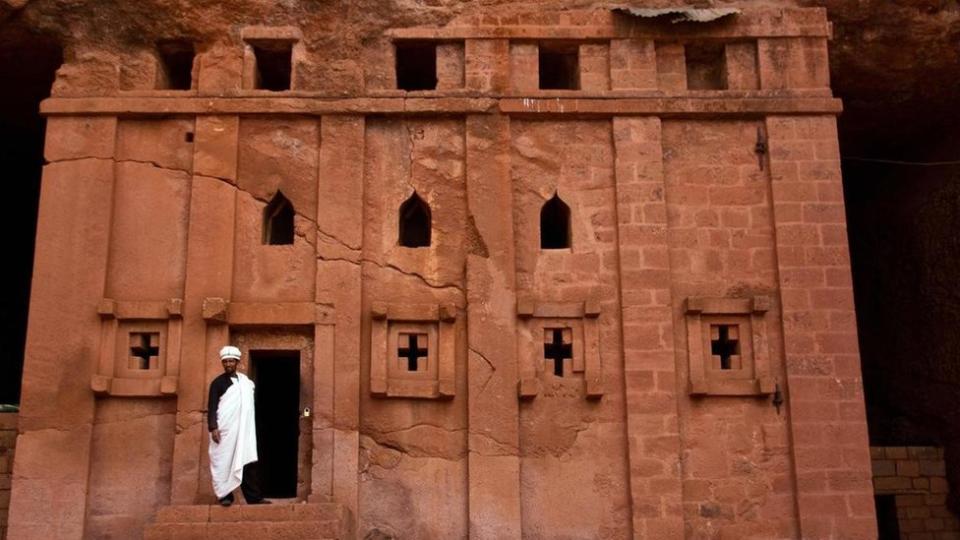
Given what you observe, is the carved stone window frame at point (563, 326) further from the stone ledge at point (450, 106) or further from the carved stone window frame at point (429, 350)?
the stone ledge at point (450, 106)

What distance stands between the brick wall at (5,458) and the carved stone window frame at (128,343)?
160cm

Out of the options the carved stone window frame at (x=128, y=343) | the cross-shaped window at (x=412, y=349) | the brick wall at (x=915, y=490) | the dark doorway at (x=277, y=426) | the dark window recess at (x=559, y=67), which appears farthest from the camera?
the brick wall at (x=915, y=490)

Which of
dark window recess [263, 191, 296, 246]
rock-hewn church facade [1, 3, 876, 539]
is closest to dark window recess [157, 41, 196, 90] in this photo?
rock-hewn church facade [1, 3, 876, 539]

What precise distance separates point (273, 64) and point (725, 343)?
5354 millimetres

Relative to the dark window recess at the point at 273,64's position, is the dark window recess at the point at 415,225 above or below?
below

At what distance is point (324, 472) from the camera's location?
9.35 meters

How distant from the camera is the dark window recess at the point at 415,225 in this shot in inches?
→ 409

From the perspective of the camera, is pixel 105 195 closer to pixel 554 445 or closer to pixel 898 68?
pixel 554 445

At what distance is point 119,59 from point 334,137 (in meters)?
2.31

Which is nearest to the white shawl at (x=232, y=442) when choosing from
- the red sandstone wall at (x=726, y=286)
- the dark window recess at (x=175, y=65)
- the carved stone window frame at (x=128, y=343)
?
the carved stone window frame at (x=128, y=343)

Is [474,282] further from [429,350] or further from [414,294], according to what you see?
[429,350]

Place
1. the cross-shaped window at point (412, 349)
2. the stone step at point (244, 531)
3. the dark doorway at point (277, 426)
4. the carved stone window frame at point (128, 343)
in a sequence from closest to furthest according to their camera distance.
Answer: the stone step at point (244, 531)
the carved stone window frame at point (128, 343)
the cross-shaped window at point (412, 349)
the dark doorway at point (277, 426)

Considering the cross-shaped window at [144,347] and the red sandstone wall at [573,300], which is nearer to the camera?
the red sandstone wall at [573,300]

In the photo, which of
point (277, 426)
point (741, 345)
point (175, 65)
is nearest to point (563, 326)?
point (741, 345)
